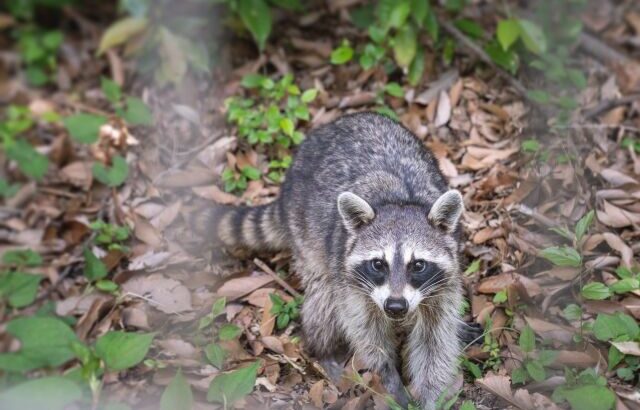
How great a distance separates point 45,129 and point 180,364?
3720 millimetres

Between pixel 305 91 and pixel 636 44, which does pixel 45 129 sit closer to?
pixel 305 91

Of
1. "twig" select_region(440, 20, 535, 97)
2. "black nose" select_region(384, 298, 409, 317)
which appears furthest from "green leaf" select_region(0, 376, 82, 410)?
"twig" select_region(440, 20, 535, 97)

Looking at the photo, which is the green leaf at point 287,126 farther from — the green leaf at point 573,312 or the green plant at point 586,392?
the green plant at point 586,392

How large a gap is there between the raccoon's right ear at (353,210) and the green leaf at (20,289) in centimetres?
233

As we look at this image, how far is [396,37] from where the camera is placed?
21.4 feet

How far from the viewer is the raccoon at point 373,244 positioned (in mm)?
4469

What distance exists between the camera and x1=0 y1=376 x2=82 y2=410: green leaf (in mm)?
3629

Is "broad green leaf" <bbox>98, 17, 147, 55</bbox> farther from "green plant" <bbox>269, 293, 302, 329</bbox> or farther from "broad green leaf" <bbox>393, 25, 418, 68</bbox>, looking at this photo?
"green plant" <bbox>269, 293, 302, 329</bbox>

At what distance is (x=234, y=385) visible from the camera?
14.0 ft

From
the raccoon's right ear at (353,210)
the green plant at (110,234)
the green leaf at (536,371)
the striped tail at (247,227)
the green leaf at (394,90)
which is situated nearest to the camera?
the green leaf at (536,371)

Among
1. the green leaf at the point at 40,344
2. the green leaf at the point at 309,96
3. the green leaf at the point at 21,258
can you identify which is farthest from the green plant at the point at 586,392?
the green leaf at the point at 21,258

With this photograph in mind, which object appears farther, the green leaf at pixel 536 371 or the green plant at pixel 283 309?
the green plant at pixel 283 309

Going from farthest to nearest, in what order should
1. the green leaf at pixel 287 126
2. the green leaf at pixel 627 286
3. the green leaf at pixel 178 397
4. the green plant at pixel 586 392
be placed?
the green leaf at pixel 287 126
the green leaf at pixel 627 286
the green plant at pixel 586 392
the green leaf at pixel 178 397

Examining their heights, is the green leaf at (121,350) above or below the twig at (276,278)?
above
